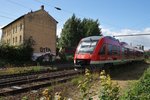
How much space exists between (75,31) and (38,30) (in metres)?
18.8

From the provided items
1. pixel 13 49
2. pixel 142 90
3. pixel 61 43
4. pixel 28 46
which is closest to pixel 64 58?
pixel 28 46

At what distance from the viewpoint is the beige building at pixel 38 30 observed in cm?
4760

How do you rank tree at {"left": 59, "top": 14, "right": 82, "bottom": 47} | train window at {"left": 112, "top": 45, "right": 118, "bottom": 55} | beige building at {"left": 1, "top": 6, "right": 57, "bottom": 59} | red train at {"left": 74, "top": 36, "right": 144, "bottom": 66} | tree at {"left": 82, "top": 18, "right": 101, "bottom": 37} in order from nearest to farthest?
red train at {"left": 74, "top": 36, "right": 144, "bottom": 66} → train window at {"left": 112, "top": 45, "right": 118, "bottom": 55} → beige building at {"left": 1, "top": 6, "right": 57, "bottom": 59} → tree at {"left": 59, "top": 14, "right": 82, "bottom": 47} → tree at {"left": 82, "top": 18, "right": 101, "bottom": 37}

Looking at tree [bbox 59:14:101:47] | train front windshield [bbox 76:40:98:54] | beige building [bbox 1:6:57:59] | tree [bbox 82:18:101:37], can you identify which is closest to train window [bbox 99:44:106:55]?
train front windshield [bbox 76:40:98:54]

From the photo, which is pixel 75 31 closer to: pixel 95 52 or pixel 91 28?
pixel 91 28

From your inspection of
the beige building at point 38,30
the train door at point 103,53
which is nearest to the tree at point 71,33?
the beige building at point 38,30

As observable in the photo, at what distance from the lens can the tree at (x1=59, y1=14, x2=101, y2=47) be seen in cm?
6662

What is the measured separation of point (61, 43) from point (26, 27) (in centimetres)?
2288

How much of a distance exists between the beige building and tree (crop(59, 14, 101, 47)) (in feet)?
44.9

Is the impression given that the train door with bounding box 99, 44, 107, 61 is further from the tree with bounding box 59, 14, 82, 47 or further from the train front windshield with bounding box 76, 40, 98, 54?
the tree with bounding box 59, 14, 82, 47

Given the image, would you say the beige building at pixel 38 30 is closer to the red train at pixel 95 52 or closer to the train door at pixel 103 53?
the red train at pixel 95 52

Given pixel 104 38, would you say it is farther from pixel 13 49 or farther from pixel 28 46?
pixel 28 46

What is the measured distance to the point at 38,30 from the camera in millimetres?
49906

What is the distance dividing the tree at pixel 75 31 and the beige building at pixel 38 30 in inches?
539
